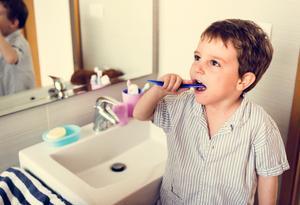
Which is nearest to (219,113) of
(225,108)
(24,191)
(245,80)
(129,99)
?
(225,108)

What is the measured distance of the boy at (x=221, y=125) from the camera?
860 mm

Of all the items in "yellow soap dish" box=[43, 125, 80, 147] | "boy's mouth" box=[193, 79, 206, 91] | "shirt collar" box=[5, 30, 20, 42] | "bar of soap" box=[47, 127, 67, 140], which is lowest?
"yellow soap dish" box=[43, 125, 80, 147]

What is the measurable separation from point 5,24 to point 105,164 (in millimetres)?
622

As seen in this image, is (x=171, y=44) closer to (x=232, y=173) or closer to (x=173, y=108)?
(x=173, y=108)

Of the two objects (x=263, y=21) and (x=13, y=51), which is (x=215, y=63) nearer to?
(x=263, y=21)

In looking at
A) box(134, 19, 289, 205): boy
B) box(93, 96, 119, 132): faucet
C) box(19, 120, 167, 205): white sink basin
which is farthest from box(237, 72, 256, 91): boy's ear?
box(93, 96, 119, 132): faucet

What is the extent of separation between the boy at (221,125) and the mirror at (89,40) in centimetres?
40

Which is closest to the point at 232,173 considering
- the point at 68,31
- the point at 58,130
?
the point at 58,130

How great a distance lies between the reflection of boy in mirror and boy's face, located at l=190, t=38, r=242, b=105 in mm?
579

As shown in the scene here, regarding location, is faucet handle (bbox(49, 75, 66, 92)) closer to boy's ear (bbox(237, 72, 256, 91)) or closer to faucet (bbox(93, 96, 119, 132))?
faucet (bbox(93, 96, 119, 132))

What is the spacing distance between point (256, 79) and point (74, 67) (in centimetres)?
68

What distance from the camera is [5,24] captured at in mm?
1046

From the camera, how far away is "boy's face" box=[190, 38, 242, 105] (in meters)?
0.85

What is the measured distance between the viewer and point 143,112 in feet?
3.27
